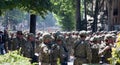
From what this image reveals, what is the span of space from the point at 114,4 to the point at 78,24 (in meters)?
14.7

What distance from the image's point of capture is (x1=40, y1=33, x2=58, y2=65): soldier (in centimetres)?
1554

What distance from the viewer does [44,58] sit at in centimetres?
1602

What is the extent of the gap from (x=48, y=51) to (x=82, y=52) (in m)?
1.17

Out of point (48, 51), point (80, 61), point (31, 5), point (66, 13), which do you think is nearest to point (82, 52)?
point (80, 61)

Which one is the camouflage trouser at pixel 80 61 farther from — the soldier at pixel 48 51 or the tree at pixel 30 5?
the tree at pixel 30 5

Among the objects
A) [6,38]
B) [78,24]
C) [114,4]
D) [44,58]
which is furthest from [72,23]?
[44,58]

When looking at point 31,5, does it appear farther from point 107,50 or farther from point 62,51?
point 107,50

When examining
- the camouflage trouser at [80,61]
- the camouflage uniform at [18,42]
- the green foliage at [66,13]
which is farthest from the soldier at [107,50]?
the green foliage at [66,13]

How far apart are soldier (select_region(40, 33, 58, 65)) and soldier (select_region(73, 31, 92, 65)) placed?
2.44 feet

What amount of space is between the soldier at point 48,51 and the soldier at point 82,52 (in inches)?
29.2

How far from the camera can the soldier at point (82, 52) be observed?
15.9 m

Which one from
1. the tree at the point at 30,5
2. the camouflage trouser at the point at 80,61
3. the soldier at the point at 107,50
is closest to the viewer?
the soldier at the point at 107,50

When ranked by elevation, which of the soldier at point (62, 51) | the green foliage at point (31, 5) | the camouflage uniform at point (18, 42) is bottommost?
the camouflage uniform at point (18, 42)

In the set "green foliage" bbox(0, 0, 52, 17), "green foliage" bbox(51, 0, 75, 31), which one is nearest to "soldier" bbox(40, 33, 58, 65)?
"green foliage" bbox(0, 0, 52, 17)
